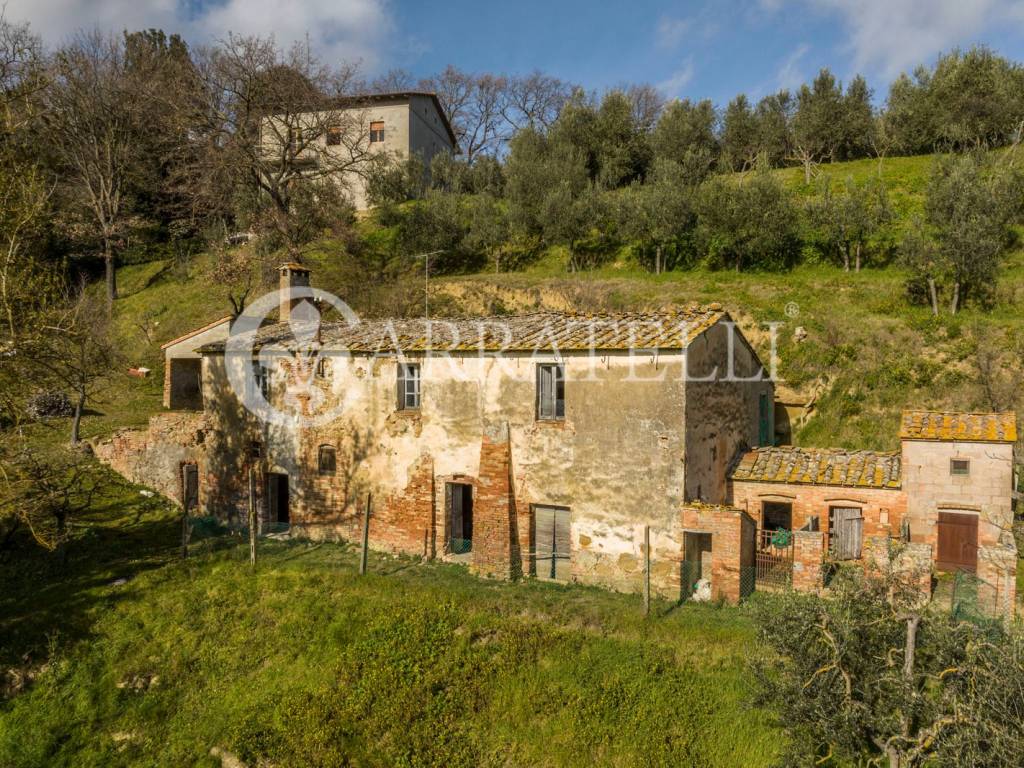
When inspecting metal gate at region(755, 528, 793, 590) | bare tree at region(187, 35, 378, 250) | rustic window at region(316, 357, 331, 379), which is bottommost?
metal gate at region(755, 528, 793, 590)

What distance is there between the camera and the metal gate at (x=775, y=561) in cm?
1320

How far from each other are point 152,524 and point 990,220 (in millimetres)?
29235

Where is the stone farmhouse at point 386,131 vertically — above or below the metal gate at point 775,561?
above

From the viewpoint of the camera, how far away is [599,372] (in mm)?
13664

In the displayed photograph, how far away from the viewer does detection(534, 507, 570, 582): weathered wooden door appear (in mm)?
14125

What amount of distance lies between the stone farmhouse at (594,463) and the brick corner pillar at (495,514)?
0.04 m

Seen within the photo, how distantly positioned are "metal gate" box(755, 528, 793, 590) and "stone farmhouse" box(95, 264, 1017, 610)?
0.04 metres

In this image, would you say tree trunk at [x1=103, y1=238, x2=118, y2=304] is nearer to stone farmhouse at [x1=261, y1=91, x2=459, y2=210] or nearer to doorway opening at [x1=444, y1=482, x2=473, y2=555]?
stone farmhouse at [x1=261, y1=91, x2=459, y2=210]

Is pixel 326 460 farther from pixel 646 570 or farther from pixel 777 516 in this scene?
pixel 777 516

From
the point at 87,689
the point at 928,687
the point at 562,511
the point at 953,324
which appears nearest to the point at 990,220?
the point at 953,324

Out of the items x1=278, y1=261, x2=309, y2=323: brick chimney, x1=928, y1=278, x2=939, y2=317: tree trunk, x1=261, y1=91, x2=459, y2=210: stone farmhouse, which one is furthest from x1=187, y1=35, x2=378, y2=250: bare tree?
x1=928, y1=278, x2=939, y2=317: tree trunk

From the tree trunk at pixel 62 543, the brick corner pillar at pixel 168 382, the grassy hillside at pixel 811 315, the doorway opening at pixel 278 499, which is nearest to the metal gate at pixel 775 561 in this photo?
the grassy hillside at pixel 811 315

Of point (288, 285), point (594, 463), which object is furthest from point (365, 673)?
point (288, 285)

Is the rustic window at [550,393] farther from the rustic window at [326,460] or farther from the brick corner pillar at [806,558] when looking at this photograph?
the rustic window at [326,460]
